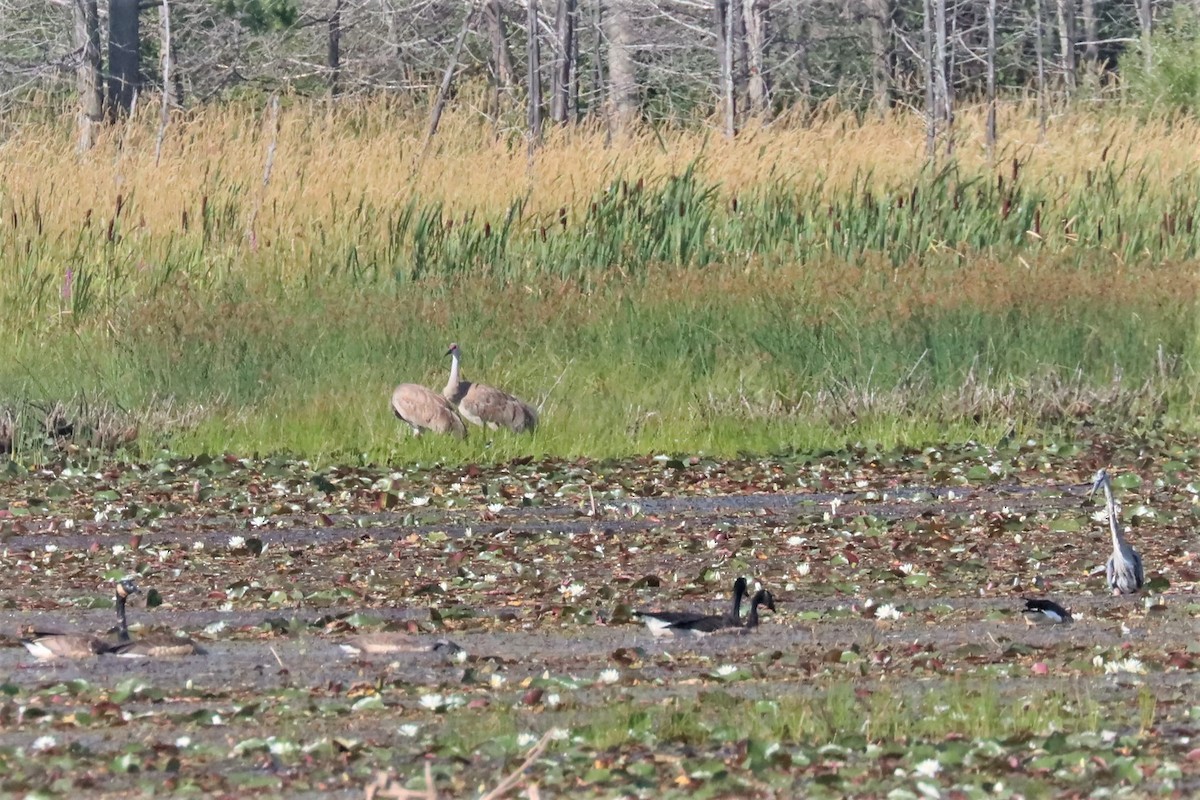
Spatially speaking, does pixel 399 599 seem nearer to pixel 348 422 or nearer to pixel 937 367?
pixel 348 422

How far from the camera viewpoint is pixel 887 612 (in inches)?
281

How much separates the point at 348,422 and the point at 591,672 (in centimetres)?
562

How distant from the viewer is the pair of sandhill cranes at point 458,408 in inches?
444

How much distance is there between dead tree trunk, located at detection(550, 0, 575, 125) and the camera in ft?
73.5

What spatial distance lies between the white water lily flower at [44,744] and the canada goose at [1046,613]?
3413 mm

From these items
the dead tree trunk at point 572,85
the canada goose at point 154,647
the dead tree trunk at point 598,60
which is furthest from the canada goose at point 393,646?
the dead tree trunk at point 598,60

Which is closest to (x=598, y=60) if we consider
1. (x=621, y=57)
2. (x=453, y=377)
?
(x=621, y=57)

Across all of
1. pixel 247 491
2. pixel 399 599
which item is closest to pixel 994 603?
pixel 399 599

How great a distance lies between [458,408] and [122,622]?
5018 mm

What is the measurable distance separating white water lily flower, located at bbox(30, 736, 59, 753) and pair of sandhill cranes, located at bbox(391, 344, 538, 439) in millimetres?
6105

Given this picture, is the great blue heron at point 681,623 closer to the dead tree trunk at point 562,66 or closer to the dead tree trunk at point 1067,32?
the dead tree trunk at point 562,66

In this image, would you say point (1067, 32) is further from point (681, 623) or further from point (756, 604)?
point (681, 623)

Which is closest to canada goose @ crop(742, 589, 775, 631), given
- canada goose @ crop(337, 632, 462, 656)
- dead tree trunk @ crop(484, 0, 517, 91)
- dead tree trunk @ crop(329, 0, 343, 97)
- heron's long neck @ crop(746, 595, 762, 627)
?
heron's long neck @ crop(746, 595, 762, 627)

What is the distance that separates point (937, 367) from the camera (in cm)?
1230
